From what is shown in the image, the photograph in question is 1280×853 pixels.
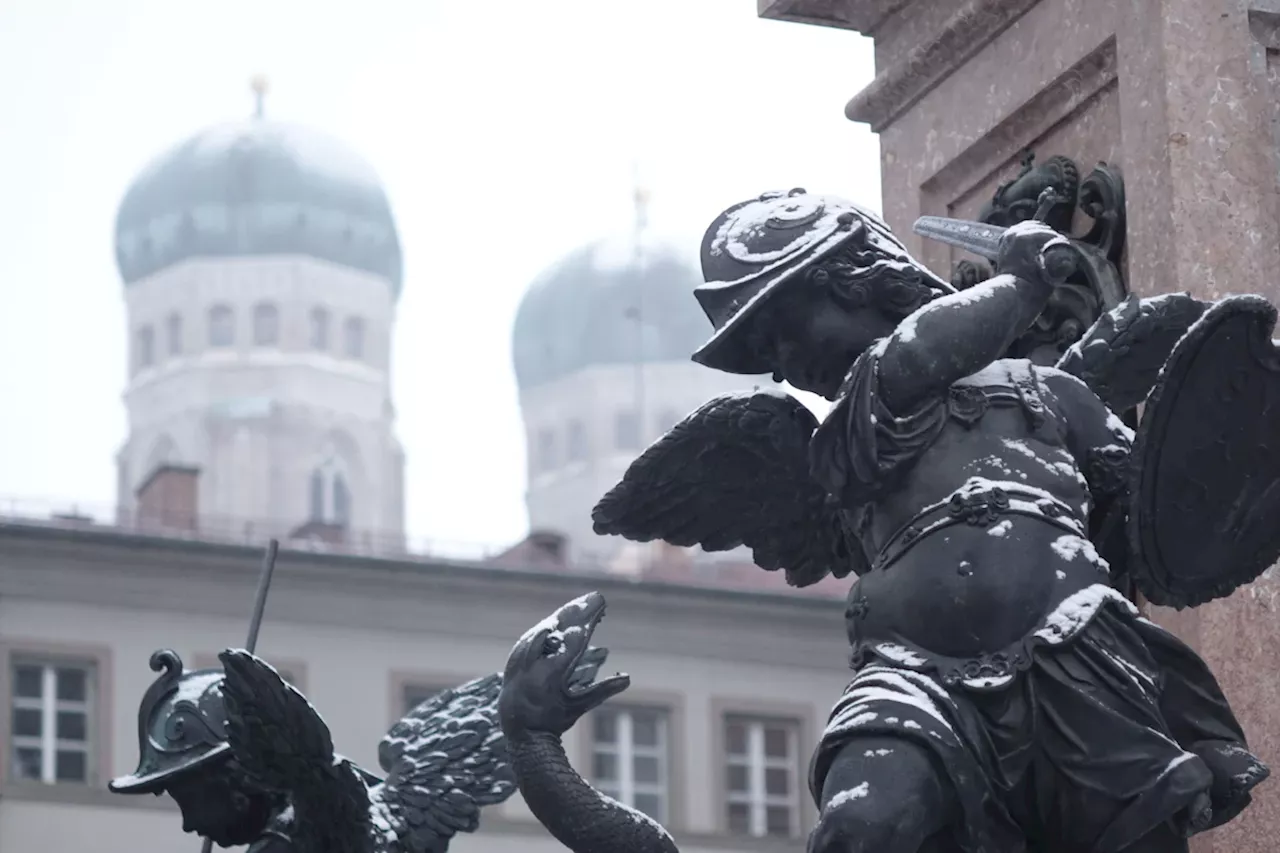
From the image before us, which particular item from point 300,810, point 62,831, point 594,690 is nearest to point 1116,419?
point 594,690

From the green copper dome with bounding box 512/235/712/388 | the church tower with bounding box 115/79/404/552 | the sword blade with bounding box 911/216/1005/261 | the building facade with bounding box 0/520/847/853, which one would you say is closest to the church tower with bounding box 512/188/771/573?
the green copper dome with bounding box 512/235/712/388

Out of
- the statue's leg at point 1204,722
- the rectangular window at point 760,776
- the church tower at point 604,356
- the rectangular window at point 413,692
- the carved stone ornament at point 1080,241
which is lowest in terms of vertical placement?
the statue's leg at point 1204,722

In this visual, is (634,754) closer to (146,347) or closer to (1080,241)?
(1080,241)

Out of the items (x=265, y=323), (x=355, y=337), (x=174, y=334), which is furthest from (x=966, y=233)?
(x=174, y=334)

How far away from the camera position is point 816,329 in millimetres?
6934

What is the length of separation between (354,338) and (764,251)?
109301 mm

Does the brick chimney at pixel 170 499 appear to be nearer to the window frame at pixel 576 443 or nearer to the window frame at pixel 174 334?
the window frame at pixel 576 443

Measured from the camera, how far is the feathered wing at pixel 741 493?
7227mm

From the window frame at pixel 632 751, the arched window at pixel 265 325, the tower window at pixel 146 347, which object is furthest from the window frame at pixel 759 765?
the tower window at pixel 146 347

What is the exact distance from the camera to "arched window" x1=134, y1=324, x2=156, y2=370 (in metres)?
116

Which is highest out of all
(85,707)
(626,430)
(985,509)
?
(626,430)

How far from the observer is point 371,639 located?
132 feet

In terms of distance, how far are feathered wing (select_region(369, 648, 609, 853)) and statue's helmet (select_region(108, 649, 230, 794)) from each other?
0.51m

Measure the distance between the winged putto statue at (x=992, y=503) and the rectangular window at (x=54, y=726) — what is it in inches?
1288
